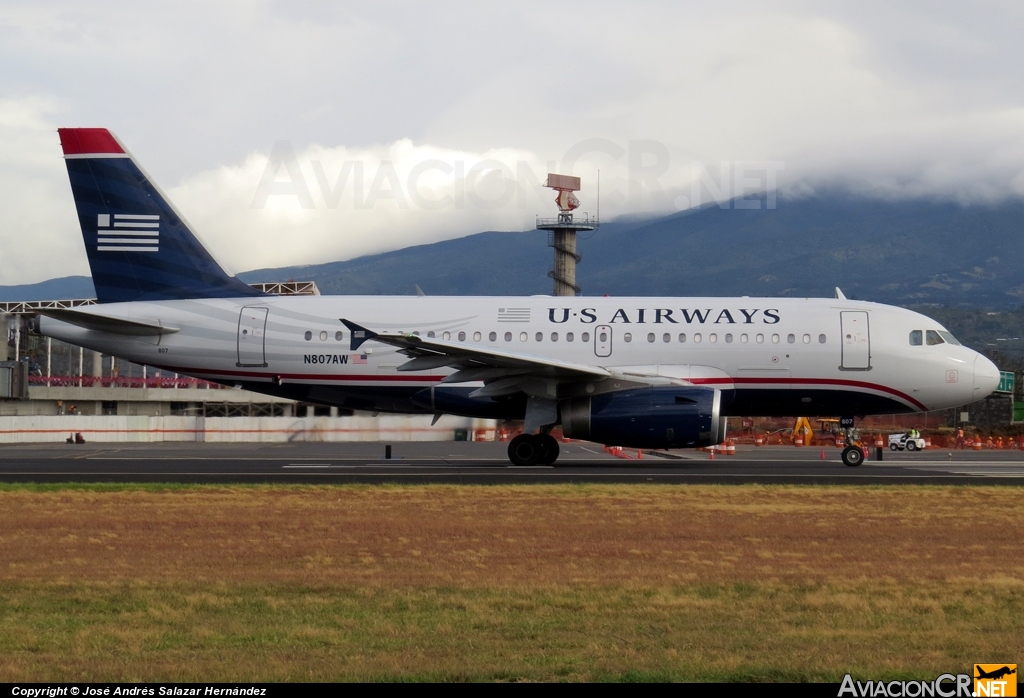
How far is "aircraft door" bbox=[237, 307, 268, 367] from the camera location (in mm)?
26141

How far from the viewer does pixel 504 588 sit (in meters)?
9.83

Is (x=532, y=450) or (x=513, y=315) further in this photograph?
(x=513, y=315)

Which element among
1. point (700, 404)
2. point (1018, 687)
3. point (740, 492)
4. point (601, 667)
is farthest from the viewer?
point (700, 404)

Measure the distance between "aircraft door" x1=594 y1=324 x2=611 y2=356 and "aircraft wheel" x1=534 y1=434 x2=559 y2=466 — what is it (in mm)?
2252

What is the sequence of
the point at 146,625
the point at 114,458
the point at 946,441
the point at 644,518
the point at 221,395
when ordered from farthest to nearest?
the point at 221,395, the point at 946,441, the point at 114,458, the point at 644,518, the point at 146,625

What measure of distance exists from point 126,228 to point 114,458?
645 centimetres

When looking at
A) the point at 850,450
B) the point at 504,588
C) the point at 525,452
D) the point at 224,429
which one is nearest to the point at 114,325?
the point at 525,452

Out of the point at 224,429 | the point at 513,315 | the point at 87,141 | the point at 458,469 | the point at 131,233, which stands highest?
the point at 87,141

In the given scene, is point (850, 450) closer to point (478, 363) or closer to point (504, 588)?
point (478, 363)

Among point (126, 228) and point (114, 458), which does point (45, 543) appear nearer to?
point (126, 228)

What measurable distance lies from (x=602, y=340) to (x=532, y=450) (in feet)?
9.66

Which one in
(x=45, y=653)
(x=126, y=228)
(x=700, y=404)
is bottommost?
(x=45, y=653)

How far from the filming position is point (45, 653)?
739cm

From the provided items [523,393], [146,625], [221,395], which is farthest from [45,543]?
[221,395]
